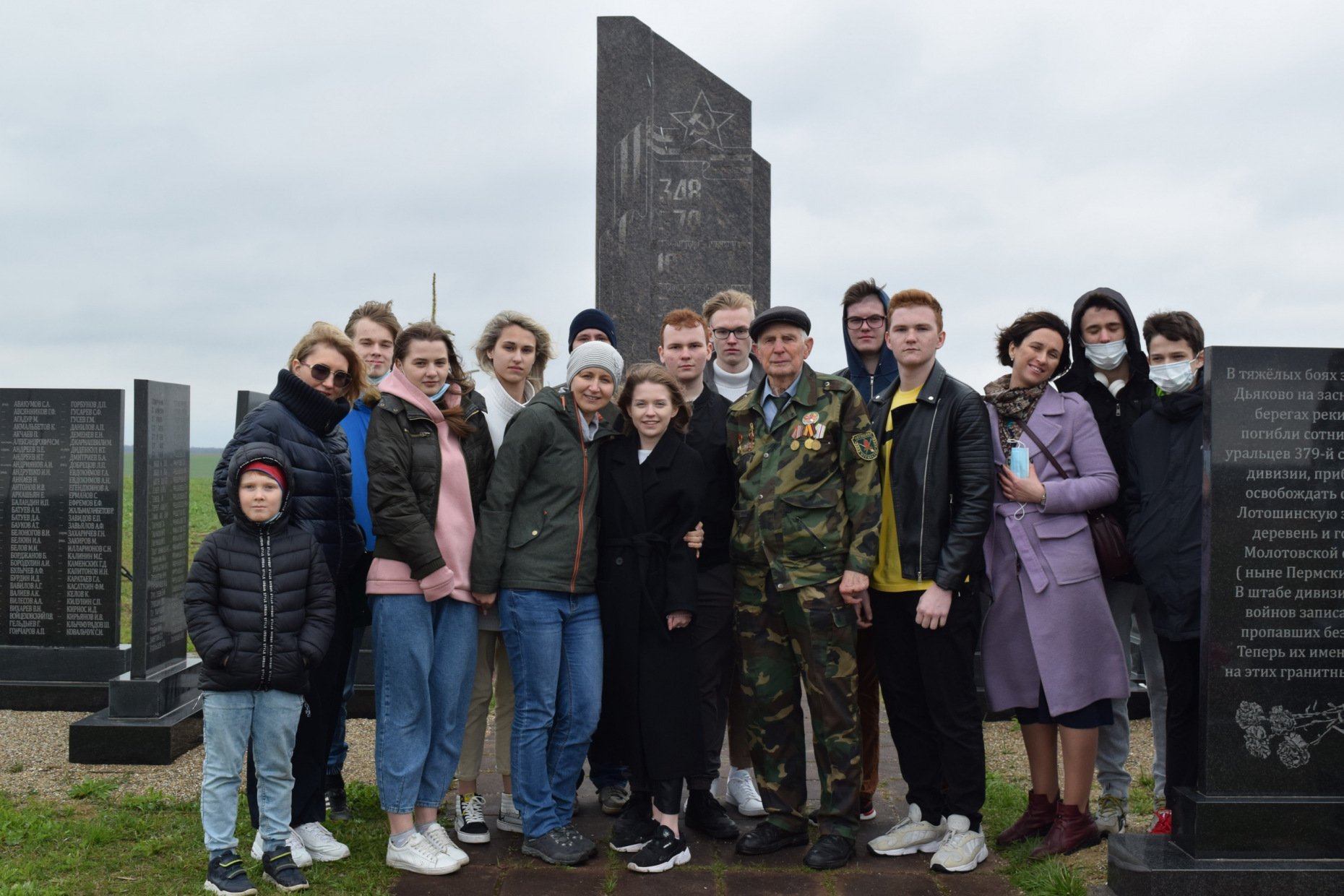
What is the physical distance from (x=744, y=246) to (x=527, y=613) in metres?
4.82

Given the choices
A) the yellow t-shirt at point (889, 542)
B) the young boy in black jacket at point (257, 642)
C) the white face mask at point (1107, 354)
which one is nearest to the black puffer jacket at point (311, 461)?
the young boy in black jacket at point (257, 642)

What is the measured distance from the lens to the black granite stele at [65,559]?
6.35 m

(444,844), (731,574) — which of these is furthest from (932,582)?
(444,844)

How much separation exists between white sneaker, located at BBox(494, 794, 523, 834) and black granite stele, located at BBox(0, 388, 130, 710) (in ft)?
11.7

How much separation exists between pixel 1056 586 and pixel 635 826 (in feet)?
6.17

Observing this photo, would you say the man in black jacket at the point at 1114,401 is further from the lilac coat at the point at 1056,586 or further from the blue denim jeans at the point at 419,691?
the blue denim jeans at the point at 419,691

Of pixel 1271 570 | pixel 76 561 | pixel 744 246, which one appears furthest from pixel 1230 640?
pixel 76 561

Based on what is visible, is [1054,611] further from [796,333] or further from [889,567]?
[796,333]

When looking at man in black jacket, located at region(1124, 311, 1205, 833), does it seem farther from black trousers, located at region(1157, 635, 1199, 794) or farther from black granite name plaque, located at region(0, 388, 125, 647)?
black granite name plaque, located at region(0, 388, 125, 647)

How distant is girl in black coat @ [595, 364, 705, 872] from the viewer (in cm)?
376

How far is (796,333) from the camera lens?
3.89 meters

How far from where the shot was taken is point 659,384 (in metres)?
3.82

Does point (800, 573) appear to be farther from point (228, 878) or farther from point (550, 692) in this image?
point (228, 878)

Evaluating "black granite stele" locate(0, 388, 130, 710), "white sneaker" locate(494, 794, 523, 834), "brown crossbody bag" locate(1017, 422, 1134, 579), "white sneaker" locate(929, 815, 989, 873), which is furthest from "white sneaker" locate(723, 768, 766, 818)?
"black granite stele" locate(0, 388, 130, 710)
